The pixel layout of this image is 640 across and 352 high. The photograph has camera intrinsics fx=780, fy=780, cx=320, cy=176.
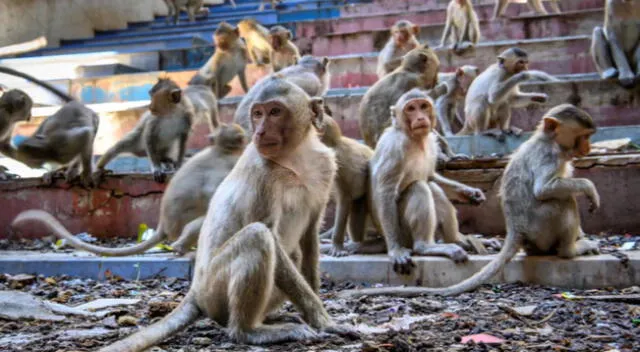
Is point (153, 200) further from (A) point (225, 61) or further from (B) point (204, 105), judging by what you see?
(A) point (225, 61)

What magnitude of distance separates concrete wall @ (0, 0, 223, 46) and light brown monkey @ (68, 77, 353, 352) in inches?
666

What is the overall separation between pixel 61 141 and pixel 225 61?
15.7ft

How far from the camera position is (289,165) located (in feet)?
14.4

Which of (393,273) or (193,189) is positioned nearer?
(393,273)

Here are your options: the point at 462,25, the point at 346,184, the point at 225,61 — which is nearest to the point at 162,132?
the point at 346,184

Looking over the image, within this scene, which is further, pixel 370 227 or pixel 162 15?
pixel 162 15

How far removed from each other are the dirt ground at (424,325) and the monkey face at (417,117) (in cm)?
152

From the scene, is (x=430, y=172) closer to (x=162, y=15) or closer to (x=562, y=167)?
(x=562, y=167)

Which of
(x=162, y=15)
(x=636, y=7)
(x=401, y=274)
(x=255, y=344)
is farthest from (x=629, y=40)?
(x=162, y=15)

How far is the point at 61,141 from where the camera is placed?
385 inches

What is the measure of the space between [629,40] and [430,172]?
6.19 m

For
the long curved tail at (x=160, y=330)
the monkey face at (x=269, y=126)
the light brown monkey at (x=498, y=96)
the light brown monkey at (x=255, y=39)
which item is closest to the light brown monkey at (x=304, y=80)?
the light brown monkey at (x=498, y=96)

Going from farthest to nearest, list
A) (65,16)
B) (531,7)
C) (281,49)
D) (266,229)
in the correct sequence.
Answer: (65,16), (531,7), (281,49), (266,229)

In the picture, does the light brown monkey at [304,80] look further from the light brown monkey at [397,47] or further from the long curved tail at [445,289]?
the long curved tail at [445,289]
